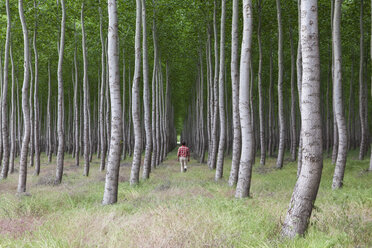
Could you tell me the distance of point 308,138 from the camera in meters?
4.55

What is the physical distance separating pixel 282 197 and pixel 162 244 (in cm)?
452

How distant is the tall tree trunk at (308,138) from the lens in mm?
4473

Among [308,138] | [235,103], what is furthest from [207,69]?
[308,138]

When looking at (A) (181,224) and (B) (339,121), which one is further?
(B) (339,121)

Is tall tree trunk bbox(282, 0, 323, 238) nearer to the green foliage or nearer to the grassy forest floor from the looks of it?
the grassy forest floor

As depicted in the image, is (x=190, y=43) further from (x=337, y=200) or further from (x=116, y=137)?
(x=337, y=200)

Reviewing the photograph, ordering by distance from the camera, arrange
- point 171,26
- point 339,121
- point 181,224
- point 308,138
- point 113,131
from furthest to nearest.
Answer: point 171,26
point 339,121
point 113,131
point 181,224
point 308,138

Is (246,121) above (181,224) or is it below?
above

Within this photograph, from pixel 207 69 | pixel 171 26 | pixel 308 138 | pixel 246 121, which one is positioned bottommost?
pixel 308 138

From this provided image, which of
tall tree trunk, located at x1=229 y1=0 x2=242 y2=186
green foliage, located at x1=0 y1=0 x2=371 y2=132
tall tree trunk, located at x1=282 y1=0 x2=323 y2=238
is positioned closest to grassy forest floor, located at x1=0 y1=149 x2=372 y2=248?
tall tree trunk, located at x1=282 y1=0 x2=323 y2=238

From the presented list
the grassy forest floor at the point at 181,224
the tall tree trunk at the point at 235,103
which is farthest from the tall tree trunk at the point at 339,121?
the tall tree trunk at the point at 235,103

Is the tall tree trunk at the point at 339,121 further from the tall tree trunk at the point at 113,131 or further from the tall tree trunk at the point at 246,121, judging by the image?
the tall tree trunk at the point at 113,131

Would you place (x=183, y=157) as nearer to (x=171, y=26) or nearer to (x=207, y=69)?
(x=207, y=69)

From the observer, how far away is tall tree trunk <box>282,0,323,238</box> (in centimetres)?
447
